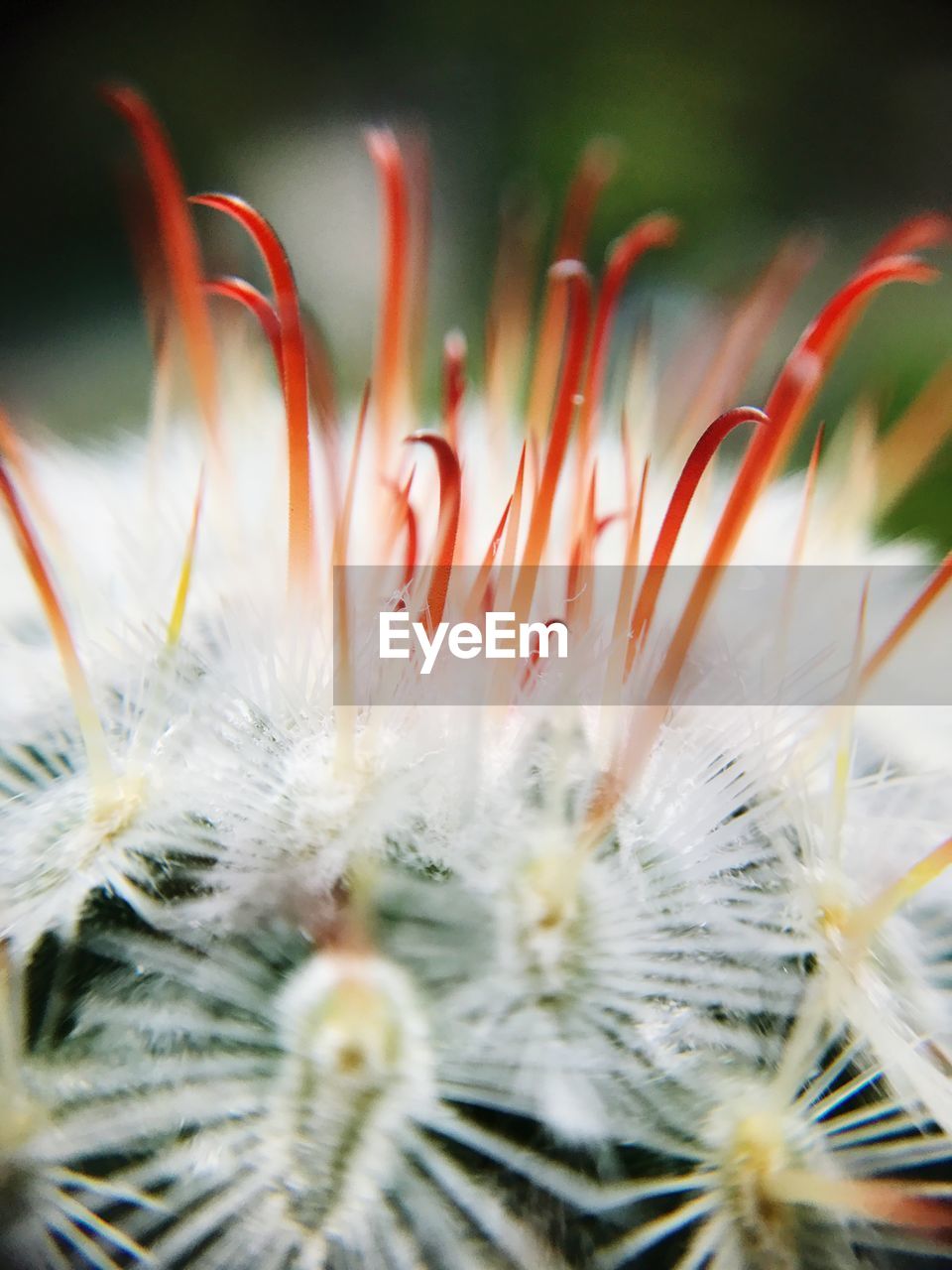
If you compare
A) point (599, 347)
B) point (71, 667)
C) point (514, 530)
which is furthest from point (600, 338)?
point (71, 667)

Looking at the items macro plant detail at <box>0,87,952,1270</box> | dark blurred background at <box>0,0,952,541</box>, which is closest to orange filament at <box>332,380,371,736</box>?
macro plant detail at <box>0,87,952,1270</box>

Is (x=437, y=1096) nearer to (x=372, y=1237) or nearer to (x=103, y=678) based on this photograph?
(x=372, y=1237)

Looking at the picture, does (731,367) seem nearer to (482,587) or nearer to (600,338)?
(600,338)

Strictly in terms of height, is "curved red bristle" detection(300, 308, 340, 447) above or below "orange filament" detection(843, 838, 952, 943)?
above

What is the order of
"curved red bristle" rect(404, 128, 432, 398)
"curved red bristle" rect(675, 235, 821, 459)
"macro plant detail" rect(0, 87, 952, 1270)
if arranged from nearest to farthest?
1. "macro plant detail" rect(0, 87, 952, 1270)
2. "curved red bristle" rect(675, 235, 821, 459)
3. "curved red bristle" rect(404, 128, 432, 398)

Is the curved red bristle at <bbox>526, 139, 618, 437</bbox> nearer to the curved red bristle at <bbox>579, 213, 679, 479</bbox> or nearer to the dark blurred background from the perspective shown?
the curved red bristle at <bbox>579, 213, 679, 479</bbox>

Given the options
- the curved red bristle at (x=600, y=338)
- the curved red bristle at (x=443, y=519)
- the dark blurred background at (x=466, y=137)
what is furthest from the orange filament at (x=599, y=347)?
the dark blurred background at (x=466, y=137)

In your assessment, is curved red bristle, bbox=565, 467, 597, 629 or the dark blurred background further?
the dark blurred background

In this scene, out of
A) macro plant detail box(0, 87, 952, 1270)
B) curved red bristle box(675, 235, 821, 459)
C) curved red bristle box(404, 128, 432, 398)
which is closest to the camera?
macro plant detail box(0, 87, 952, 1270)
